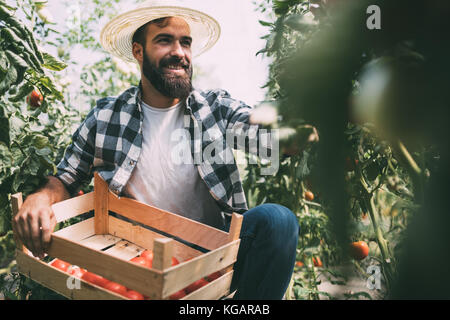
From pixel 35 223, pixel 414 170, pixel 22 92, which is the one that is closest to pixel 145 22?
pixel 22 92

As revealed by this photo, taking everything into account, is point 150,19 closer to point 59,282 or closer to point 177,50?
point 177,50

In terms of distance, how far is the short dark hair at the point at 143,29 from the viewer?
→ 1468 millimetres

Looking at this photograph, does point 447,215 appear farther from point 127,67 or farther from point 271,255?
point 127,67

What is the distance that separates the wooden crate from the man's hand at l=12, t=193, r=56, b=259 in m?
0.02

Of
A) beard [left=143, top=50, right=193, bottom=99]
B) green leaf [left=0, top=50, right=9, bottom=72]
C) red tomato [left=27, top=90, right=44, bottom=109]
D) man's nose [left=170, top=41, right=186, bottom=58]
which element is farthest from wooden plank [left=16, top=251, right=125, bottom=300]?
man's nose [left=170, top=41, right=186, bottom=58]

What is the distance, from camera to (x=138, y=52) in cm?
161

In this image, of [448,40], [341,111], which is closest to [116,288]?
[341,111]

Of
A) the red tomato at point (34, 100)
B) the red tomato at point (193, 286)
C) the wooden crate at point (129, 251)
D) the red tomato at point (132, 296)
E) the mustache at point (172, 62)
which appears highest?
the mustache at point (172, 62)

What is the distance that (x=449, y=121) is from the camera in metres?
0.35

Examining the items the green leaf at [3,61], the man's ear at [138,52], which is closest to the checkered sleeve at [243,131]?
the man's ear at [138,52]

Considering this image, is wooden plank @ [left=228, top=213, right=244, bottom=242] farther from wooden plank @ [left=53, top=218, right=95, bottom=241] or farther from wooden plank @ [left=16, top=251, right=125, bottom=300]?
wooden plank @ [left=53, top=218, right=95, bottom=241]

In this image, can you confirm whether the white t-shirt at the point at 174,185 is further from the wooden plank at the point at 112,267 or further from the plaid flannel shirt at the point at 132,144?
the wooden plank at the point at 112,267

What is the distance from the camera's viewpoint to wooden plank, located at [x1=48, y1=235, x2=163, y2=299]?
2.23 ft

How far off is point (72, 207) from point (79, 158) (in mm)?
257
